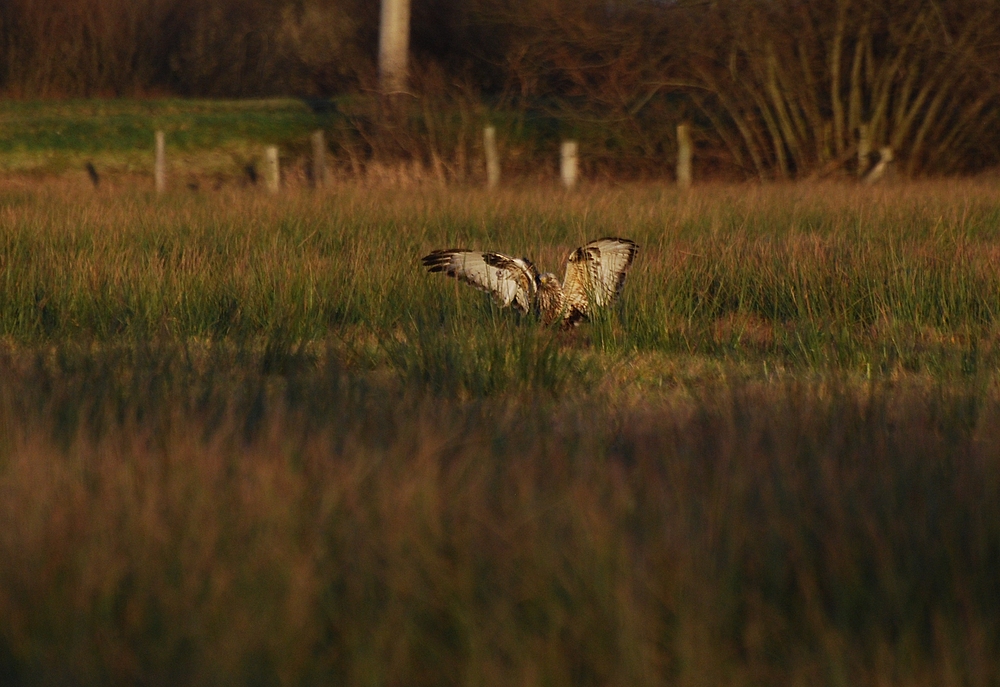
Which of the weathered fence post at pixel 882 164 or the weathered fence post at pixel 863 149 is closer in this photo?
the weathered fence post at pixel 882 164

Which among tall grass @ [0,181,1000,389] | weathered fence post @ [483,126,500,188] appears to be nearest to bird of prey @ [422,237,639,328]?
tall grass @ [0,181,1000,389]

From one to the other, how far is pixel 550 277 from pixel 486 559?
3175 millimetres

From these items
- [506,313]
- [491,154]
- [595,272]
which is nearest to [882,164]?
[491,154]

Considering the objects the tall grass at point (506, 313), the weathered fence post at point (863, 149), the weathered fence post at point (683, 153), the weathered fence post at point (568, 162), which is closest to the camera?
the tall grass at point (506, 313)

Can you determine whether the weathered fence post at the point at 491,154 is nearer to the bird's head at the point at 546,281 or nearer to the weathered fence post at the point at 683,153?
the weathered fence post at the point at 683,153

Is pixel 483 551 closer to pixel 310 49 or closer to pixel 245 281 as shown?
pixel 245 281

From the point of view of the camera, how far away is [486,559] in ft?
6.95

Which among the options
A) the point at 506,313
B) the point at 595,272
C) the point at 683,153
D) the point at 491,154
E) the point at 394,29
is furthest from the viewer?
the point at 394,29

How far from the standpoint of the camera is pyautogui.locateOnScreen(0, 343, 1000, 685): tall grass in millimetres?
1861

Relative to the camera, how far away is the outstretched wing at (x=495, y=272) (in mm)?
5117

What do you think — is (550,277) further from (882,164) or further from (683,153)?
(882,164)

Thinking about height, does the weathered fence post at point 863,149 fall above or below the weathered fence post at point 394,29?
below

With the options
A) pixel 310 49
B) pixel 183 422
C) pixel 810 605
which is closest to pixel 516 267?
pixel 183 422

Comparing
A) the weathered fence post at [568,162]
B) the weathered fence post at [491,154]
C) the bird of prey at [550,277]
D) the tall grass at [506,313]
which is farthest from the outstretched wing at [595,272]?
the weathered fence post at [568,162]
